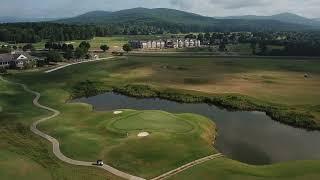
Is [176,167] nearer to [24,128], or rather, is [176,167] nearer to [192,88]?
→ [24,128]

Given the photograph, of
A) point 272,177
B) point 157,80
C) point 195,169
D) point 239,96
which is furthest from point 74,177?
point 157,80

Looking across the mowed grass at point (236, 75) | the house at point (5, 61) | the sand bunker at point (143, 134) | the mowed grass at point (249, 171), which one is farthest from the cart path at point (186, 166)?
the house at point (5, 61)

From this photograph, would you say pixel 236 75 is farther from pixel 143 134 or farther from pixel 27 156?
pixel 27 156

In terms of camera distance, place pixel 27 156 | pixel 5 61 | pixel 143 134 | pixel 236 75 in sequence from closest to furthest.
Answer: pixel 27 156, pixel 143 134, pixel 236 75, pixel 5 61

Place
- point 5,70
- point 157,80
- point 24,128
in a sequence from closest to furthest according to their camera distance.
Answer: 1. point 24,128
2. point 157,80
3. point 5,70

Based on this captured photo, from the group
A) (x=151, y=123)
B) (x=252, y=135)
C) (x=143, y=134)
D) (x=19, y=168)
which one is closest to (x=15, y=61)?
(x=151, y=123)

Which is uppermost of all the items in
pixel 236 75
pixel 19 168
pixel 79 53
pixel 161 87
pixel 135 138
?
pixel 79 53
